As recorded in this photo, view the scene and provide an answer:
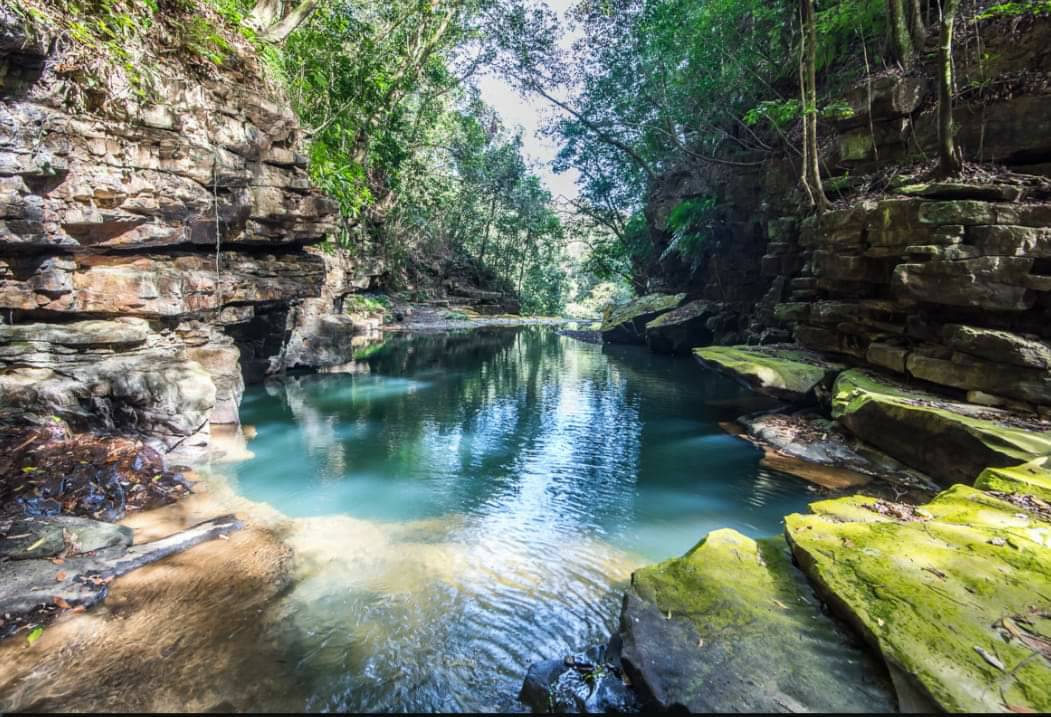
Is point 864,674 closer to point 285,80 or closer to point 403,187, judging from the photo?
point 285,80

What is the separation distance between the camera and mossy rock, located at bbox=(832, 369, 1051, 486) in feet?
17.3

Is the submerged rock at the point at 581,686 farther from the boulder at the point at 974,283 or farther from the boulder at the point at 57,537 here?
the boulder at the point at 974,283

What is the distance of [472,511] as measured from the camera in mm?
5988

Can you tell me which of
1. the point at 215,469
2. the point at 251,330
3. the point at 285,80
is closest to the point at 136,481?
the point at 215,469

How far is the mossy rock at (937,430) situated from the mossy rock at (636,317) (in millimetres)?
12960

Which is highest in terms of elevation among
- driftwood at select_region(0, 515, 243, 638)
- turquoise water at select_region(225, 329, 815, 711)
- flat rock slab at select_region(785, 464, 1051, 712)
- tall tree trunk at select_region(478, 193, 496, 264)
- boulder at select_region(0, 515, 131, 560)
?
tall tree trunk at select_region(478, 193, 496, 264)

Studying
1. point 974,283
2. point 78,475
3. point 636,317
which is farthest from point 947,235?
point 636,317

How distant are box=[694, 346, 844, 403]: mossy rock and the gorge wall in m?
0.42

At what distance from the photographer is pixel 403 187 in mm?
26562

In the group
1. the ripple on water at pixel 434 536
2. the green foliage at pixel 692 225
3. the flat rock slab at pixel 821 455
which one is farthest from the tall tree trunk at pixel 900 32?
the green foliage at pixel 692 225

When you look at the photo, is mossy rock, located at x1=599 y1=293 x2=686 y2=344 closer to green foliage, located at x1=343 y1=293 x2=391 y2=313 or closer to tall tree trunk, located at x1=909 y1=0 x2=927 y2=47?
tall tree trunk, located at x1=909 y1=0 x2=927 y2=47

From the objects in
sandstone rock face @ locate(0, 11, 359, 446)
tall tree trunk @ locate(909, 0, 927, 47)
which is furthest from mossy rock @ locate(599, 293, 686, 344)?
sandstone rock face @ locate(0, 11, 359, 446)

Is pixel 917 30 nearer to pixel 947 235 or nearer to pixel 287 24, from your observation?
pixel 947 235

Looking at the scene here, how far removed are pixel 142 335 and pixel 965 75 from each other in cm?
1380
